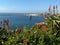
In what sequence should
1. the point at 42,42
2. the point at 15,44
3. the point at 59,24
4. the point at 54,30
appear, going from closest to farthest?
the point at 42,42
the point at 15,44
the point at 54,30
the point at 59,24

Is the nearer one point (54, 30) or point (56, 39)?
point (56, 39)

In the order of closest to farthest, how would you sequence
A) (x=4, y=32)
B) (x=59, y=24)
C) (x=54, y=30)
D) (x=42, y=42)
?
(x=42, y=42)
(x=54, y=30)
(x=59, y=24)
(x=4, y=32)

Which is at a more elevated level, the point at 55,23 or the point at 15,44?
the point at 55,23

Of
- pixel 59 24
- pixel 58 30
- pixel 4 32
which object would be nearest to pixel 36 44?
pixel 58 30

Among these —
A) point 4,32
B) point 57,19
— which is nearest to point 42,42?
point 57,19

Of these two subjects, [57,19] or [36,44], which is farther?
[57,19]

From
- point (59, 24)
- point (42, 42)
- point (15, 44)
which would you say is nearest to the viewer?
point (42, 42)

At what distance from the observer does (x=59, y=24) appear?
4.25 meters

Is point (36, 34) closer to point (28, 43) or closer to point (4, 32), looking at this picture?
point (28, 43)

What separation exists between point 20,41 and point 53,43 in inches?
22.7

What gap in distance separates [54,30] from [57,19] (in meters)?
0.61

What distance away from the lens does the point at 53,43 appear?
3.51 meters

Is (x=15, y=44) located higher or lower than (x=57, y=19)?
lower

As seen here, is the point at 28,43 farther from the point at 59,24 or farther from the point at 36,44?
the point at 59,24
